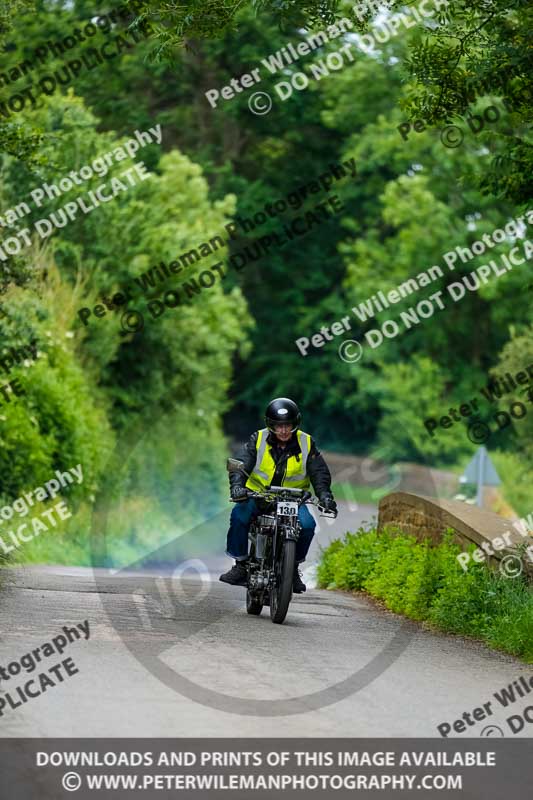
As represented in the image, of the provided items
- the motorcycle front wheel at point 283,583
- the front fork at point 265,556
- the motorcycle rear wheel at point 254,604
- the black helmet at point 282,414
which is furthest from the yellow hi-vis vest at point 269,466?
the motorcycle rear wheel at point 254,604

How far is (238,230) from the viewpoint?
2119 inches

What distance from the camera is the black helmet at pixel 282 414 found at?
12.5m

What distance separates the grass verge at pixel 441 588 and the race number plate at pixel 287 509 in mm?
1828

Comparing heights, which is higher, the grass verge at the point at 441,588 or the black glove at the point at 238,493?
the black glove at the point at 238,493

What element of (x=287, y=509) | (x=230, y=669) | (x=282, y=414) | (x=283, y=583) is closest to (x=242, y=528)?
(x=287, y=509)

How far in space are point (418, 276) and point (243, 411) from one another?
1265 centimetres

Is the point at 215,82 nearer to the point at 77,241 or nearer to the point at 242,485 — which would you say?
the point at 77,241

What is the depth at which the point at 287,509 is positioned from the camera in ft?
40.5

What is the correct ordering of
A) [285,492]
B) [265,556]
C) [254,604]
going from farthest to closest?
1. [254,604]
2. [265,556]
3. [285,492]

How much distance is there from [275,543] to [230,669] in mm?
2800

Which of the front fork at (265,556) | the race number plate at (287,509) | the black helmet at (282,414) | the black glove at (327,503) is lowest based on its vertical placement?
the front fork at (265,556)

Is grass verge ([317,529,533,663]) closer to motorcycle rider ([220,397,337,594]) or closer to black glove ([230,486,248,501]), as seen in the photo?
motorcycle rider ([220,397,337,594])

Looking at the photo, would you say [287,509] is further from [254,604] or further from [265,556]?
[254,604]

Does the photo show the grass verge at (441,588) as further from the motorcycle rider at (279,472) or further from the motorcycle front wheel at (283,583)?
the motorcycle front wheel at (283,583)
